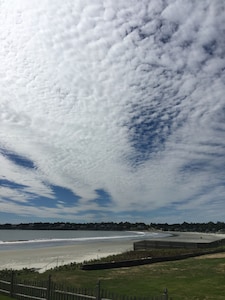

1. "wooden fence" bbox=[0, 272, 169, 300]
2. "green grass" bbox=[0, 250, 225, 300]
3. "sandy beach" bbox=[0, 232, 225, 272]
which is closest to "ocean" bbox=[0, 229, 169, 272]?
"sandy beach" bbox=[0, 232, 225, 272]

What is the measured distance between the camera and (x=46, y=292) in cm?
1441

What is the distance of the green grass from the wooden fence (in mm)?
3872

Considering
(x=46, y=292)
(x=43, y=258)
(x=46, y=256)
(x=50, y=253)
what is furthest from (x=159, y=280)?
(x=50, y=253)

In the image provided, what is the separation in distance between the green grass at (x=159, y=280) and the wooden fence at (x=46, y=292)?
3872 mm

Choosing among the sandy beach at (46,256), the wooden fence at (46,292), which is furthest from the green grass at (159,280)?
the sandy beach at (46,256)

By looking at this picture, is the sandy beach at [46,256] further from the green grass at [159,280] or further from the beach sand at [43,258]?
the green grass at [159,280]

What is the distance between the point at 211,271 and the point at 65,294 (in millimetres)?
13517

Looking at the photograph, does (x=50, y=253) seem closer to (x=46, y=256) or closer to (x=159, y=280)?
(x=46, y=256)

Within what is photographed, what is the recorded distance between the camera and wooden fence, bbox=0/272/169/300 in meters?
13.0

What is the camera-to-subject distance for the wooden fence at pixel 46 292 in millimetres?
12977

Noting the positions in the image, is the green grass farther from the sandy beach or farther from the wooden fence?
the sandy beach

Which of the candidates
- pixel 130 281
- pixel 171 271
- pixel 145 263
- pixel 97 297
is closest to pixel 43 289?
pixel 97 297

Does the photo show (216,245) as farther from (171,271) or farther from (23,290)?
(23,290)

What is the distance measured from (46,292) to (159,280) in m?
8.75
